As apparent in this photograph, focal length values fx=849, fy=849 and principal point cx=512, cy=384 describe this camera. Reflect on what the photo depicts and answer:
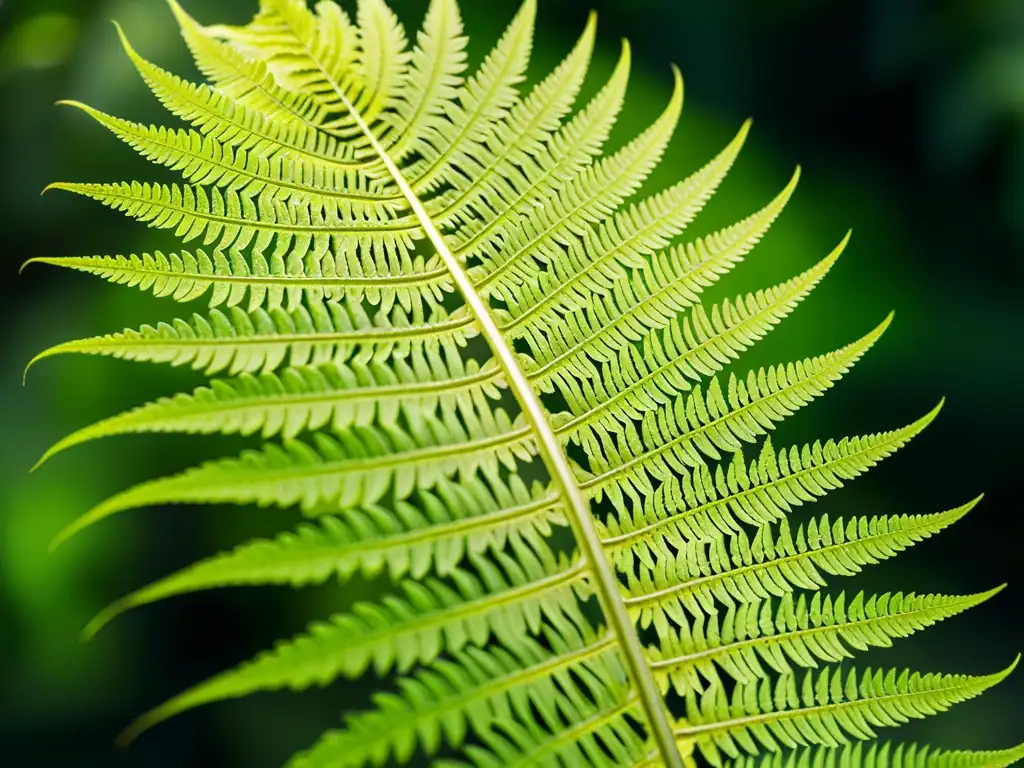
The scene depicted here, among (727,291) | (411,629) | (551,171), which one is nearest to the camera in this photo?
(411,629)

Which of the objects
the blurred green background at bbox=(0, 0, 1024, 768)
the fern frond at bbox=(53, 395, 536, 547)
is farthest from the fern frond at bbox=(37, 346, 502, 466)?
the blurred green background at bbox=(0, 0, 1024, 768)

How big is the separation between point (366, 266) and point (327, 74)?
209mm

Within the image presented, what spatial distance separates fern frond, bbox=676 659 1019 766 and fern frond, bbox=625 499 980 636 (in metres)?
0.07

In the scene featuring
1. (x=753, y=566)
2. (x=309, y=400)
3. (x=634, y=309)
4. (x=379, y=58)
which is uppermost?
(x=379, y=58)

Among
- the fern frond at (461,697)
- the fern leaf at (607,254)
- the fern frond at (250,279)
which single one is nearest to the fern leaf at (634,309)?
the fern leaf at (607,254)

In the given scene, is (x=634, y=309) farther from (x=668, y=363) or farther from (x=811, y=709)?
(x=811, y=709)

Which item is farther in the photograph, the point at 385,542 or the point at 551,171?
the point at 551,171

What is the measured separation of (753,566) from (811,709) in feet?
0.39

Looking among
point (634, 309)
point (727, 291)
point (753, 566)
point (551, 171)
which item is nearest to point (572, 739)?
point (753, 566)

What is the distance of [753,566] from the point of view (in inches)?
27.3

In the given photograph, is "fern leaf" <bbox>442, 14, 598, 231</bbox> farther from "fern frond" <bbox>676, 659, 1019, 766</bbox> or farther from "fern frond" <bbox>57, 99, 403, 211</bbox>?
"fern frond" <bbox>676, 659, 1019, 766</bbox>

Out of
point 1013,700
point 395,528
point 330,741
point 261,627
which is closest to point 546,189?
point 395,528

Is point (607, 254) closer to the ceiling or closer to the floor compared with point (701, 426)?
closer to the ceiling

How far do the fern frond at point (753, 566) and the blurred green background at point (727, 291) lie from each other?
117 cm
